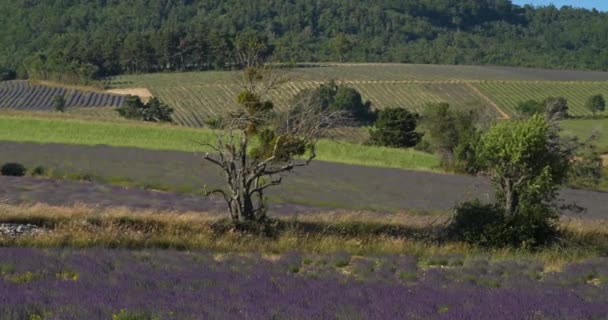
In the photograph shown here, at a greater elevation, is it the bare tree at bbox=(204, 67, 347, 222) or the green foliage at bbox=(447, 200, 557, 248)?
the bare tree at bbox=(204, 67, 347, 222)

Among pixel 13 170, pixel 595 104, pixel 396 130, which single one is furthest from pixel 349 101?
pixel 13 170

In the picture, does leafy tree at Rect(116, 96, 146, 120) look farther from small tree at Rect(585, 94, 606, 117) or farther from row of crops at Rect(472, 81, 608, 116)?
small tree at Rect(585, 94, 606, 117)

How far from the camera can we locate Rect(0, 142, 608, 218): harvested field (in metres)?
33.2

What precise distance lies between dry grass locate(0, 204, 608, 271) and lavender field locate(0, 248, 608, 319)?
1.92 m

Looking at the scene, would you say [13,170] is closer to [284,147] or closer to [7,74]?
[284,147]

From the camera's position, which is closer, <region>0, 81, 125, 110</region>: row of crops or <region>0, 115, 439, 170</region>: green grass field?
<region>0, 115, 439, 170</region>: green grass field

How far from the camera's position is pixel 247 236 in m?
22.5

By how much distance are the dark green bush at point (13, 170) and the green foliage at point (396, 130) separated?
4045cm

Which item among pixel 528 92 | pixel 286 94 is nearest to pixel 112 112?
pixel 286 94

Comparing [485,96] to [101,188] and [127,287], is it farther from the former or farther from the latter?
[127,287]

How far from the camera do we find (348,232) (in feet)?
81.2

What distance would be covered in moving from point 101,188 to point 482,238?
16.1 meters

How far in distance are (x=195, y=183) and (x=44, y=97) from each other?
65.3 m

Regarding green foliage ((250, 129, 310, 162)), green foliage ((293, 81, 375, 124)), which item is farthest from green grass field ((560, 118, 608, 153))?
green foliage ((250, 129, 310, 162))
